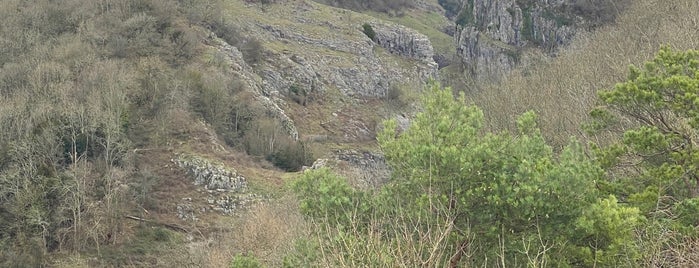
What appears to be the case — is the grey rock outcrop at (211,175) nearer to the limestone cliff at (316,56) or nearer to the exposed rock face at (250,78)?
the exposed rock face at (250,78)

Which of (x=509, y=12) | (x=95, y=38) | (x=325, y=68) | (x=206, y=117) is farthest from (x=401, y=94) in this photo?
(x=95, y=38)

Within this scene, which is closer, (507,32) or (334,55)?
(334,55)

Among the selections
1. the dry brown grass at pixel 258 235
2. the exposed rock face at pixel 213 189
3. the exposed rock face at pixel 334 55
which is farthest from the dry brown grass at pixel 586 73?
the exposed rock face at pixel 334 55

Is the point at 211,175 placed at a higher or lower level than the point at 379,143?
lower

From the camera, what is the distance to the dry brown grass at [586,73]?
24516 mm

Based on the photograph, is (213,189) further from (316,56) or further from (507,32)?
(507,32)

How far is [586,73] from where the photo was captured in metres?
28.6

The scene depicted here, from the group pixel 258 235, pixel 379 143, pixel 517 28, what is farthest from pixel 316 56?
pixel 379 143

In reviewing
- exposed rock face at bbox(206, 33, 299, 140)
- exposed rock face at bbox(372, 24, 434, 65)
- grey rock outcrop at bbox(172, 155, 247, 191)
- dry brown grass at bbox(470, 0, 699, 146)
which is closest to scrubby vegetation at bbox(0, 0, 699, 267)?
dry brown grass at bbox(470, 0, 699, 146)

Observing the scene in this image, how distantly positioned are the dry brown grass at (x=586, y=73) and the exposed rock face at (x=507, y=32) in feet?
79.0

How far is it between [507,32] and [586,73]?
4593cm

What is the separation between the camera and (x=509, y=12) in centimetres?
7175

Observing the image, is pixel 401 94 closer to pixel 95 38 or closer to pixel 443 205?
pixel 95 38

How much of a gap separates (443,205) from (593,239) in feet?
7.19
